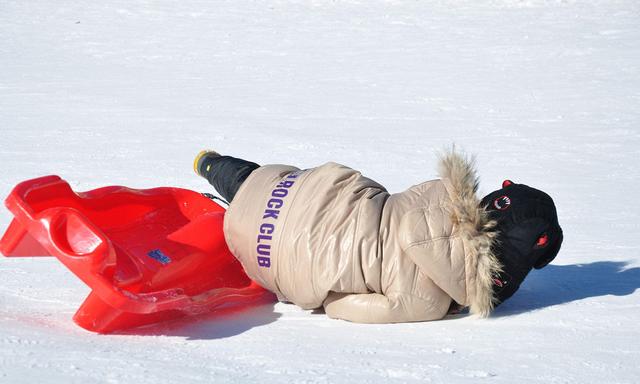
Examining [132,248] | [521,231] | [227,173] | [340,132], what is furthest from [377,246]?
[340,132]

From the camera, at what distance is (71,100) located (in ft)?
17.4

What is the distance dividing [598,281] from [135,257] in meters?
1.53

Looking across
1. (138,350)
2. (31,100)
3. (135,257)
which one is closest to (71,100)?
(31,100)

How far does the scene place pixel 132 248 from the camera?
285 cm

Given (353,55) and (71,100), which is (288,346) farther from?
(353,55)

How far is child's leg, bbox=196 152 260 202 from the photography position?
2.96 meters

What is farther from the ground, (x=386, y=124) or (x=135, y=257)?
(x=386, y=124)

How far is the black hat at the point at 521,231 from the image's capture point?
2438 mm

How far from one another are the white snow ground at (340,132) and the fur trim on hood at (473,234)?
121 millimetres

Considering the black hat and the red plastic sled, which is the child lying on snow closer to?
the black hat

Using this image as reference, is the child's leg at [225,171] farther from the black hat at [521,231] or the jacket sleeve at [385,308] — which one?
the black hat at [521,231]

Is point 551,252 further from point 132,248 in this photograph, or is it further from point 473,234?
point 132,248

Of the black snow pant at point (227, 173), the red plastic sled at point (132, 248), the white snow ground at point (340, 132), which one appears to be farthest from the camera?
the black snow pant at point (227, 173)

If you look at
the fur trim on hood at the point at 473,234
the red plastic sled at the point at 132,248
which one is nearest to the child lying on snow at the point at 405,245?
the fur trim on hood at the point at 473,234
